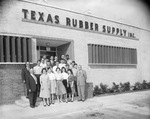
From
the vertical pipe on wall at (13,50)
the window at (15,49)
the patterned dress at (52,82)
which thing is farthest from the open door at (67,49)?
the vertical pipe on wall at (13,50)

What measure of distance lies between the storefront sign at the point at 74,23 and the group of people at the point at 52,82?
8.63 feet

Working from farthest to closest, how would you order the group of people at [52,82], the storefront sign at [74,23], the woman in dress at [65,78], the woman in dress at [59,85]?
the storefront sign at [74,23], the woman in dress at [65,78], the woman in dress at [59,85], the group of people at [52,82]

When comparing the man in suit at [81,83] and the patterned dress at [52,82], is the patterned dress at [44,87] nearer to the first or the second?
the patterned dress at [52,82]

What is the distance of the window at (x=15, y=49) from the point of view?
27.6ft

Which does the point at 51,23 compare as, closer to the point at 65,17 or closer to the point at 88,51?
the point at 65,17

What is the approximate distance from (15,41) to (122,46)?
8.71m

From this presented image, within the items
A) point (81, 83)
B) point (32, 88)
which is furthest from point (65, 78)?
point (32, 88)

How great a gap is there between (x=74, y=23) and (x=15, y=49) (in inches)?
168

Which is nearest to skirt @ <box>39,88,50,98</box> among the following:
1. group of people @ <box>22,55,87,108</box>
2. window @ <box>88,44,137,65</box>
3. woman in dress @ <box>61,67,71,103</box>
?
group of people @ <box>22,55,87,108</box>

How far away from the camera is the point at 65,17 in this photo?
36.3ft

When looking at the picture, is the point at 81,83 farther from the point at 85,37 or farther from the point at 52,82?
the point at 85,37

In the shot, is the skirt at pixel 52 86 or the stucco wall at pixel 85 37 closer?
the skirt at pixel 52 86

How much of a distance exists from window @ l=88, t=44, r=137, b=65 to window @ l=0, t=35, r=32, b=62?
14.2 feet

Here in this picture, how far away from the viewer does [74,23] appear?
37.7 feet
